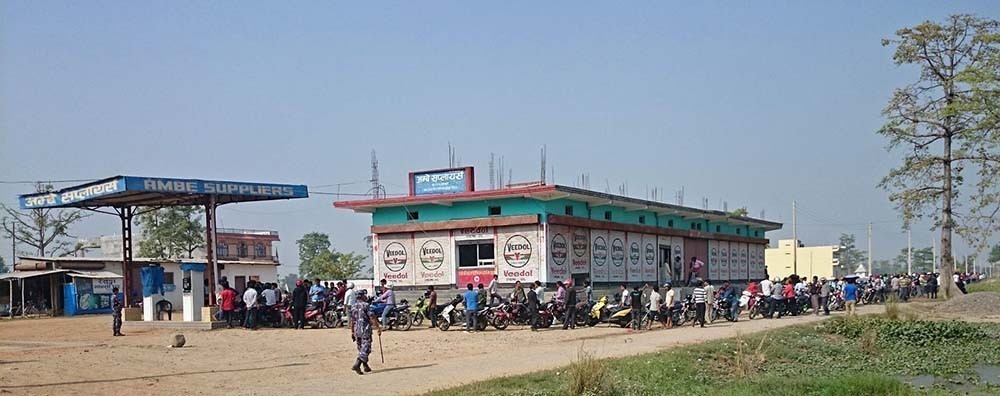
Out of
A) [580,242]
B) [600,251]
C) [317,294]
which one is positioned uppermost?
[580,242]

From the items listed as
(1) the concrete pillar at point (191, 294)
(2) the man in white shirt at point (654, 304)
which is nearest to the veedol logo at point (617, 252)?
(2) the man in white shirt at point (654, 304)

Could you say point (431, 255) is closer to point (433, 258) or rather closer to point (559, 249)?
point (433, 258)

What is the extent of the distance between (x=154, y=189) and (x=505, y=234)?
10.1m

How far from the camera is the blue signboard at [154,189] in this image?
24.5m

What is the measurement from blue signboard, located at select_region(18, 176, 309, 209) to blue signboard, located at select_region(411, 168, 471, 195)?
3611 mm

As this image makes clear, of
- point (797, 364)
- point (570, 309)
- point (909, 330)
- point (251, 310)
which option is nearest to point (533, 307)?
point (570, 309)

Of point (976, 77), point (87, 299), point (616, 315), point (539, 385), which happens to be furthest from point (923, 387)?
point (87, 299)

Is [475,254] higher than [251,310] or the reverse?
higher

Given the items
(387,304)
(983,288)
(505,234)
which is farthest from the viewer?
(983,288)

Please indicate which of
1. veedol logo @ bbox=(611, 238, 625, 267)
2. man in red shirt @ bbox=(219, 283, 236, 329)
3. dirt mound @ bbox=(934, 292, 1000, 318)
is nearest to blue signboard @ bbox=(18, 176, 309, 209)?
man in red shirt @ bbox=(219, 283, 236, 329)

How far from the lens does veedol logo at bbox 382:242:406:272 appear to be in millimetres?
30047

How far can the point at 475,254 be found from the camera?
29031 mm

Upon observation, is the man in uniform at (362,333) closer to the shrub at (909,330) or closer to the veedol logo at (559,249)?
the shrub at (909,330)

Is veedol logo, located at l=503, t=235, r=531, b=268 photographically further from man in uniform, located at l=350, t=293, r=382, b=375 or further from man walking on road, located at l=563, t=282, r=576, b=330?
man in uniform, located at l=350, t=293, r=382, b=375
